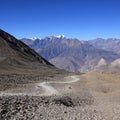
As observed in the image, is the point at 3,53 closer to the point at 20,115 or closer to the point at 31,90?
the point at 31,90

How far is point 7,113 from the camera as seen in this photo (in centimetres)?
2197

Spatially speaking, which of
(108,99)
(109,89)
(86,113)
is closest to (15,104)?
(86,113)

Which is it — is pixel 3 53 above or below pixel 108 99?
above

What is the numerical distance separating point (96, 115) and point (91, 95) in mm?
17235

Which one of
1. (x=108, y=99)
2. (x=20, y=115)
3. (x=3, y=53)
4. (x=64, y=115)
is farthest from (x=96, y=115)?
(x=3, y=53)

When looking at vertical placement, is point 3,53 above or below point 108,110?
above

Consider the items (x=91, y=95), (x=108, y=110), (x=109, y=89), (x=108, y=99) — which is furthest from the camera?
(x=109, y=89)

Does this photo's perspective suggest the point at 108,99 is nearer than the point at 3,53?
Yes

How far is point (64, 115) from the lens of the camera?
997 inches

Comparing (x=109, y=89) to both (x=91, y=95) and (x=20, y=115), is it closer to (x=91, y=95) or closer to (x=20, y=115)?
(x=91, y=95)

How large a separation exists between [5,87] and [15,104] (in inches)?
827

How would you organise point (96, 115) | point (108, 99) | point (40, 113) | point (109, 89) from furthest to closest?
point (109, 89)
point (108, 99)
point (96, 115)
point (40, 113)

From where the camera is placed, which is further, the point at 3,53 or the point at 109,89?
the point at 3,53

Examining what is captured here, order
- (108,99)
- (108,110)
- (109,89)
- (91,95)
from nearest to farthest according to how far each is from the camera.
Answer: (108,110) < (108,99) < (91,95) < (109,89)
